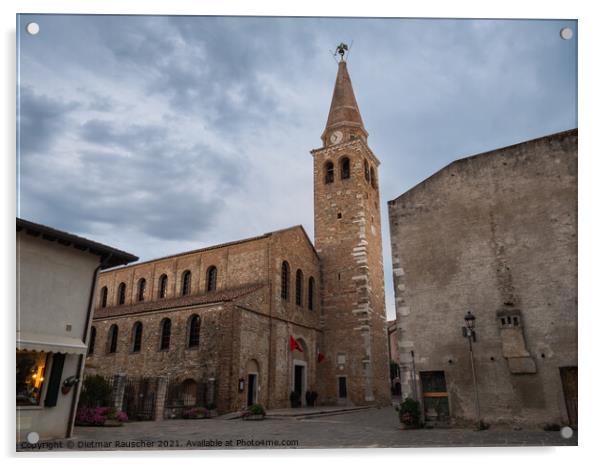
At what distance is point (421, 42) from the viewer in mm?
8461

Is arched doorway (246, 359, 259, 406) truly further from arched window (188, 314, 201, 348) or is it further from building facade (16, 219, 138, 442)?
building facade (16, 219, 138, 442)

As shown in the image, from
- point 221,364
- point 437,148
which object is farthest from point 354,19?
point 221,364

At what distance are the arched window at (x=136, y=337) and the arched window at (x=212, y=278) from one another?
362 centimetres

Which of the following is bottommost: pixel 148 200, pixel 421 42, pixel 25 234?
pixel 25 234

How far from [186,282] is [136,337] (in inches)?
150

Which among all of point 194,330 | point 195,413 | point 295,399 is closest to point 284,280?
point 194,330

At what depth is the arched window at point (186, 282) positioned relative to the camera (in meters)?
23.1

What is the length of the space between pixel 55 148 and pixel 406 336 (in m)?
9.16

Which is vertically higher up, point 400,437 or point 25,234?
point 25,234

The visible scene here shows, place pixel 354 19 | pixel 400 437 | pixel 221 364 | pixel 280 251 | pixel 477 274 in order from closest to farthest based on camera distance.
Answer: pixel 354 19 → pixel 400 437 → pixel 477 274 → pixel 221 364 → pixel 280 251

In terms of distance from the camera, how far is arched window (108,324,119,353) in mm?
21453

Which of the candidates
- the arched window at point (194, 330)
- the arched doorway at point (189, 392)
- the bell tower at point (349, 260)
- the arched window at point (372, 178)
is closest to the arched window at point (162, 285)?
the arched window at point (194, 330)

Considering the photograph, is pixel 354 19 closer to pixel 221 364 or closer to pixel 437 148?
pixel 437 148

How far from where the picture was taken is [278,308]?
67.1ft
